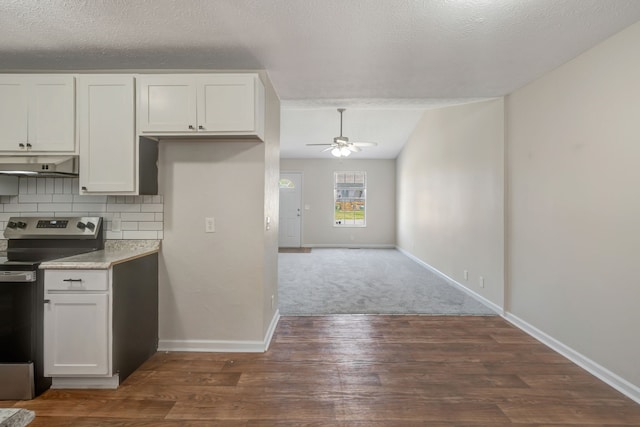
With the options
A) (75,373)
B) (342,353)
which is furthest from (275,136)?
(75,373)

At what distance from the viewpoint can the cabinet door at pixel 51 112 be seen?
240cm

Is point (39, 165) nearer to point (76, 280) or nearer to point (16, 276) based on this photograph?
point (16, 276)

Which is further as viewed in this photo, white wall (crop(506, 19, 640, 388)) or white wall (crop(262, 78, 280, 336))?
white wall (crop(262, 78, 280, 336))

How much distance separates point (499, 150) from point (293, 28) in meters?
2.63

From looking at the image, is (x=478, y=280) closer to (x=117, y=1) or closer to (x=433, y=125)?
(x=433, y=125)

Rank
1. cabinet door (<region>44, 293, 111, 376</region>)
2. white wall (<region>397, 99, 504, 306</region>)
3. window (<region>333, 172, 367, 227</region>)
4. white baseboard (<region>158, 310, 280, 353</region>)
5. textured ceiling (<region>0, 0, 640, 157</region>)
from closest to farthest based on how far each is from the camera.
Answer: textured ceiling (<region>0, 0, 640, 157</region>), cabinet door (<region>44, 293, 111, 376</region>), white baseboard (<region>158, 310, 280, 353</region>), white wall (<region>397, 99, 504, 306</region>), window (<region>333, 172, 367, 227</region>)

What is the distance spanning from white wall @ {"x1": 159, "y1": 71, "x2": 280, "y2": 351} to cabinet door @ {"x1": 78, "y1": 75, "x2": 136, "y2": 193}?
310mm

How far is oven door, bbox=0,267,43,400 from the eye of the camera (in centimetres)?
203

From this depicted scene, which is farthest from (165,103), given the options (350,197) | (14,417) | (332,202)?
(350,197)

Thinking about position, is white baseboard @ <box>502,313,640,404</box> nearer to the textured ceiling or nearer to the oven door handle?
the textured ceiling

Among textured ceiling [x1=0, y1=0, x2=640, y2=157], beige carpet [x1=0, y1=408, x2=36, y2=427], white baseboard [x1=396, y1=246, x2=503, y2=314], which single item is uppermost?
textured ceiling [x1=0, y1=0, x2=640, y2=157]

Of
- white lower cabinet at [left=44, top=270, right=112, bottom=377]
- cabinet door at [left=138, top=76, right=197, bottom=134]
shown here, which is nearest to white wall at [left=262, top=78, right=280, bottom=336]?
cabinet door at [left=138, top=76, right=197, bottom=134]

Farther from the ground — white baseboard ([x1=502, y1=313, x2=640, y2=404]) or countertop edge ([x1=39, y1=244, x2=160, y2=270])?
countertop edge ([x1=39, y1=244, x2=160, y2=270])

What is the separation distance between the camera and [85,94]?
241cm
